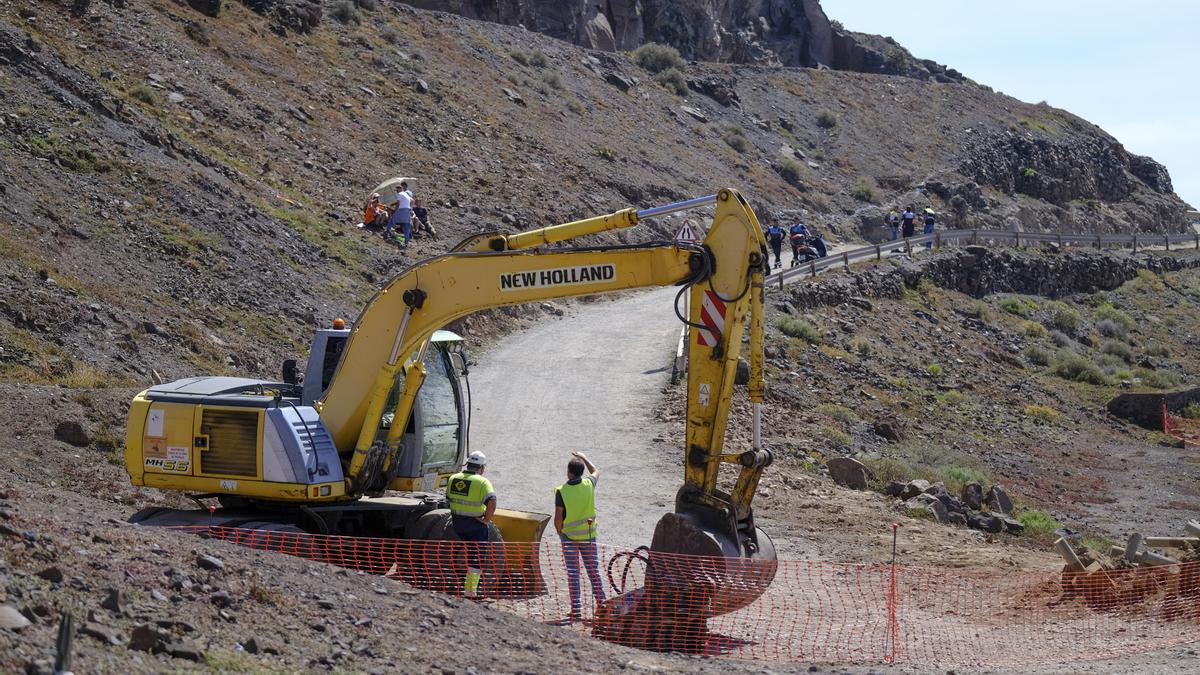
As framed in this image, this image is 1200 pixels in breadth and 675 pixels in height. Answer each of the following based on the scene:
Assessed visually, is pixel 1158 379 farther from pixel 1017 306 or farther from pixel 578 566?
pixel 578 566

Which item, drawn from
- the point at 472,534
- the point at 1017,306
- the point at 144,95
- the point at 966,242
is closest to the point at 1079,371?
the point at 1017,306

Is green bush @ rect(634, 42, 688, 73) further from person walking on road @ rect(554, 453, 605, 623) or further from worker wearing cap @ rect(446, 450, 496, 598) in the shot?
person walking on road @ rect(554, 453, 605, 623)

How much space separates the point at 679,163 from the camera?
51031 millimetres

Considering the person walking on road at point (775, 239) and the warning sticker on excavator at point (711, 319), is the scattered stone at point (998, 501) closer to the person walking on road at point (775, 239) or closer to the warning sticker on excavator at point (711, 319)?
the warning sticker on excavator at point (711, 319)

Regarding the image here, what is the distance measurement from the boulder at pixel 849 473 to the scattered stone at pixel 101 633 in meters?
14.2

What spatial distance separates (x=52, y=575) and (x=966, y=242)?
43153mm

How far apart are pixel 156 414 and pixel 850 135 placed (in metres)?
56.0

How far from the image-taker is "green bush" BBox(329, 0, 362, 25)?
4756 centimetres

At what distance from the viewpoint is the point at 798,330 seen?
3209 centimetres

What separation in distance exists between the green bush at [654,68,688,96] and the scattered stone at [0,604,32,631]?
54.6 meters

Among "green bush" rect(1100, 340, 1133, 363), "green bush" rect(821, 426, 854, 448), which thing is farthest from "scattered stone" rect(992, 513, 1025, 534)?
"green bush" rect(1100, 340, 1133, 363)

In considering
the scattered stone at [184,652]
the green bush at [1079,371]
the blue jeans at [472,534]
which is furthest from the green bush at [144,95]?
the scattered stone at [184,652]

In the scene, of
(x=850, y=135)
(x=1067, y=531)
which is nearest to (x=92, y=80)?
(x=1067, y=531)

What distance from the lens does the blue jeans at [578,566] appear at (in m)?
12.3
